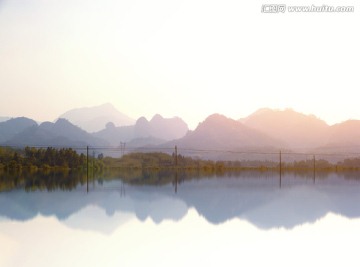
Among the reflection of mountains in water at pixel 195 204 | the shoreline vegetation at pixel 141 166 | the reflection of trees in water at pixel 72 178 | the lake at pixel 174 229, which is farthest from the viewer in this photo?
the shoreline vegetation at pixel 141 166

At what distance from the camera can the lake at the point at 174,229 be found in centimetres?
575

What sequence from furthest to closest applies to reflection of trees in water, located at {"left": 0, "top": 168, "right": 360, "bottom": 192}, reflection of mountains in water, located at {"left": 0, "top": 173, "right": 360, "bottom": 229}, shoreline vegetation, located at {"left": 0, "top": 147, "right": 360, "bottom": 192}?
shoreline vegetation, located at {"left": 0, "top": 147, "right": 360, "bottom": 192} < reflection of trees in water, located at {"left": 0, "top": 168, "right": 360, "bottom": 192} < reflection of mountains in water, located at {"left": 0, "top": 173, "right": 360, "bottom": 229}

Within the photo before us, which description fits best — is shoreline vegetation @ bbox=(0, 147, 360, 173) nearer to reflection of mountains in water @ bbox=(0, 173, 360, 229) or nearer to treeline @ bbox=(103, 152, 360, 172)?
treeline @ bbox=(103, 152, 360, 172)

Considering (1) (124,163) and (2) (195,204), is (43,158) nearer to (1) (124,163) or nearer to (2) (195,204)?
(1) (124,163)

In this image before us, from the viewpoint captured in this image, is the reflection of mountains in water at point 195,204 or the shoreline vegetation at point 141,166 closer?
the reflection of mountains in water at point 195,204

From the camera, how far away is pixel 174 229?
7734 millimetres

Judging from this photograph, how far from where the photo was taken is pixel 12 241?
651 cm

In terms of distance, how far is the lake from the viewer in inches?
226

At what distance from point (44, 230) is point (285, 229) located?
360cm

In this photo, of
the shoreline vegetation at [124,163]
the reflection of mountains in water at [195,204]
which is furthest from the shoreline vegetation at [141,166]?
the reflection of mountains in water at [195,204]

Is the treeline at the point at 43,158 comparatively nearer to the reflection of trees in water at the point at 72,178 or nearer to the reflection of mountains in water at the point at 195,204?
the reflection of trees in water at the point at 72,178

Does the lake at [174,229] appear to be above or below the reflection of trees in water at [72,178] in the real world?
above

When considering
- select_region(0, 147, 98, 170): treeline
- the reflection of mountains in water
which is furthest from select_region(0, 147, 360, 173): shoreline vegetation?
the reflection of mountains in water

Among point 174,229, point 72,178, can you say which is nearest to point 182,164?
point 72,178
